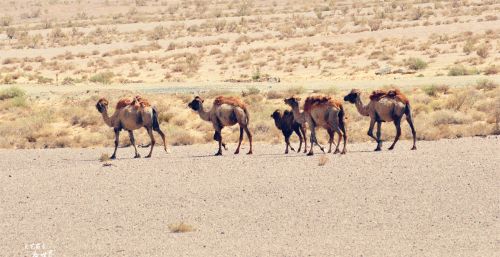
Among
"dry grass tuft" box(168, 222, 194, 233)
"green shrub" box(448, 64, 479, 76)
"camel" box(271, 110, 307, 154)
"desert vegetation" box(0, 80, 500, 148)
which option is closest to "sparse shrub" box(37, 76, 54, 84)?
"desert vegetation" box(0, 80, 500, 148)

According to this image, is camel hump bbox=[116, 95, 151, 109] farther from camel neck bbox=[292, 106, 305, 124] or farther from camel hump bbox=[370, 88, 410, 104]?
camel hump bbox=[370, 88, 410, 104]

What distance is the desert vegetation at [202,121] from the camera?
28.4 m

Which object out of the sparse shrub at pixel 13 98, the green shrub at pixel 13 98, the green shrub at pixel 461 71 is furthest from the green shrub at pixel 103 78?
the green shrub at pixel 461 71

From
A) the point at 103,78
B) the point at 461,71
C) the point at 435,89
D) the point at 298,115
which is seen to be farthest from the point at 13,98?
the point at 461,71

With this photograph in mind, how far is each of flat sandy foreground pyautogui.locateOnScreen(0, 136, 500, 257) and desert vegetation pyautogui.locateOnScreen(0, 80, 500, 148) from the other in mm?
2803

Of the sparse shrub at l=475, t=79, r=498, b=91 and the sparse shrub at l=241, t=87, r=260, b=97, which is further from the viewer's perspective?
the sparse shrub at l=241, t=87, r=260, b=97

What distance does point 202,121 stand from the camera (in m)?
31.8

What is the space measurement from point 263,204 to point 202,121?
13463 mm

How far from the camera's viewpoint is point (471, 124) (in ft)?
96.5

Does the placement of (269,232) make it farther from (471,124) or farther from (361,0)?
(361,0)

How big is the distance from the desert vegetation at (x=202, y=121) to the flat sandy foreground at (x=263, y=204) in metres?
2.80

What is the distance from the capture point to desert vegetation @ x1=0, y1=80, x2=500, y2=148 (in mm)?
28359

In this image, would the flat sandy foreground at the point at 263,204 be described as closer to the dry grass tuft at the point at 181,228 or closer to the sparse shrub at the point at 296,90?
the dry grass tuft at the point at 181,228

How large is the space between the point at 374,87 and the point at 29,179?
19795mm
